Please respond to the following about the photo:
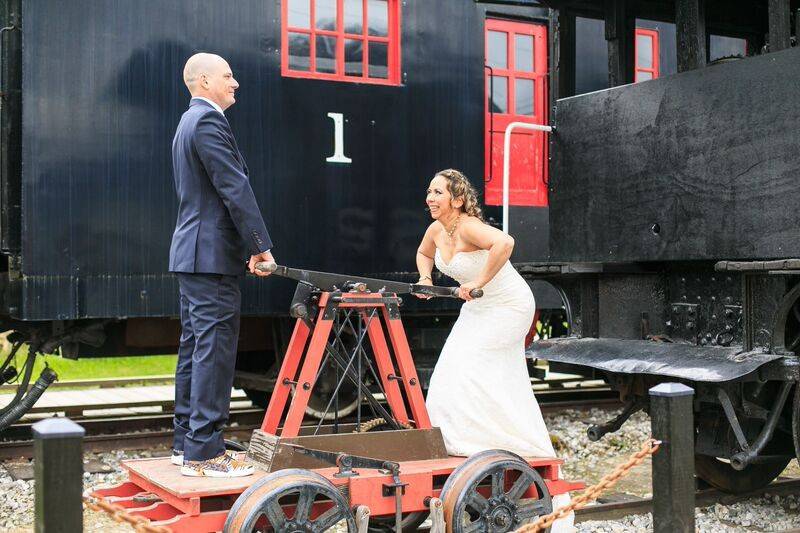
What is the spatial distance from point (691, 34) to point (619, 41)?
0.73 m

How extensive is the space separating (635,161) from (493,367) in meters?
1.78

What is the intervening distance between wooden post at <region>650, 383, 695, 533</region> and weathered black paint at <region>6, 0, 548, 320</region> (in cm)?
386

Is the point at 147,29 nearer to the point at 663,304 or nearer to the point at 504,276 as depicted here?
the point at 504,276

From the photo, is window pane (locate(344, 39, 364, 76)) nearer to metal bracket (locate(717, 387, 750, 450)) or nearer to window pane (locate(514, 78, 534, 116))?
window pane (locate(514, 78, 534, 116))

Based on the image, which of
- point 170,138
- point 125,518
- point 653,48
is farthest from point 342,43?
point 125,518

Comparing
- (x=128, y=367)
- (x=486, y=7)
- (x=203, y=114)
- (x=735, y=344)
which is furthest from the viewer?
(x=128, y=367)

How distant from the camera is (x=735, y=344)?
529 cm

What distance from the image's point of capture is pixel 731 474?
6043 millimetres

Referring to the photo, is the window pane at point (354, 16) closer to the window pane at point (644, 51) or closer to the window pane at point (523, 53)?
the window pane at point (523, 53)

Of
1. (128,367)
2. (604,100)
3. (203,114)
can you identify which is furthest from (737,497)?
(128,367)

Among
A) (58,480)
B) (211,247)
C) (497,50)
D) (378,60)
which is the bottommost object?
(58,480)

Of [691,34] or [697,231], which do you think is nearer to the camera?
[697,231]

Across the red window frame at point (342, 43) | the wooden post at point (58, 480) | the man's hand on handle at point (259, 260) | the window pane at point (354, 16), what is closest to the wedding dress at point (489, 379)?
the man's hand on handle at point (259, 260)

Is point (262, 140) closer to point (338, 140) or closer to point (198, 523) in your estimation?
point (338, 140)
